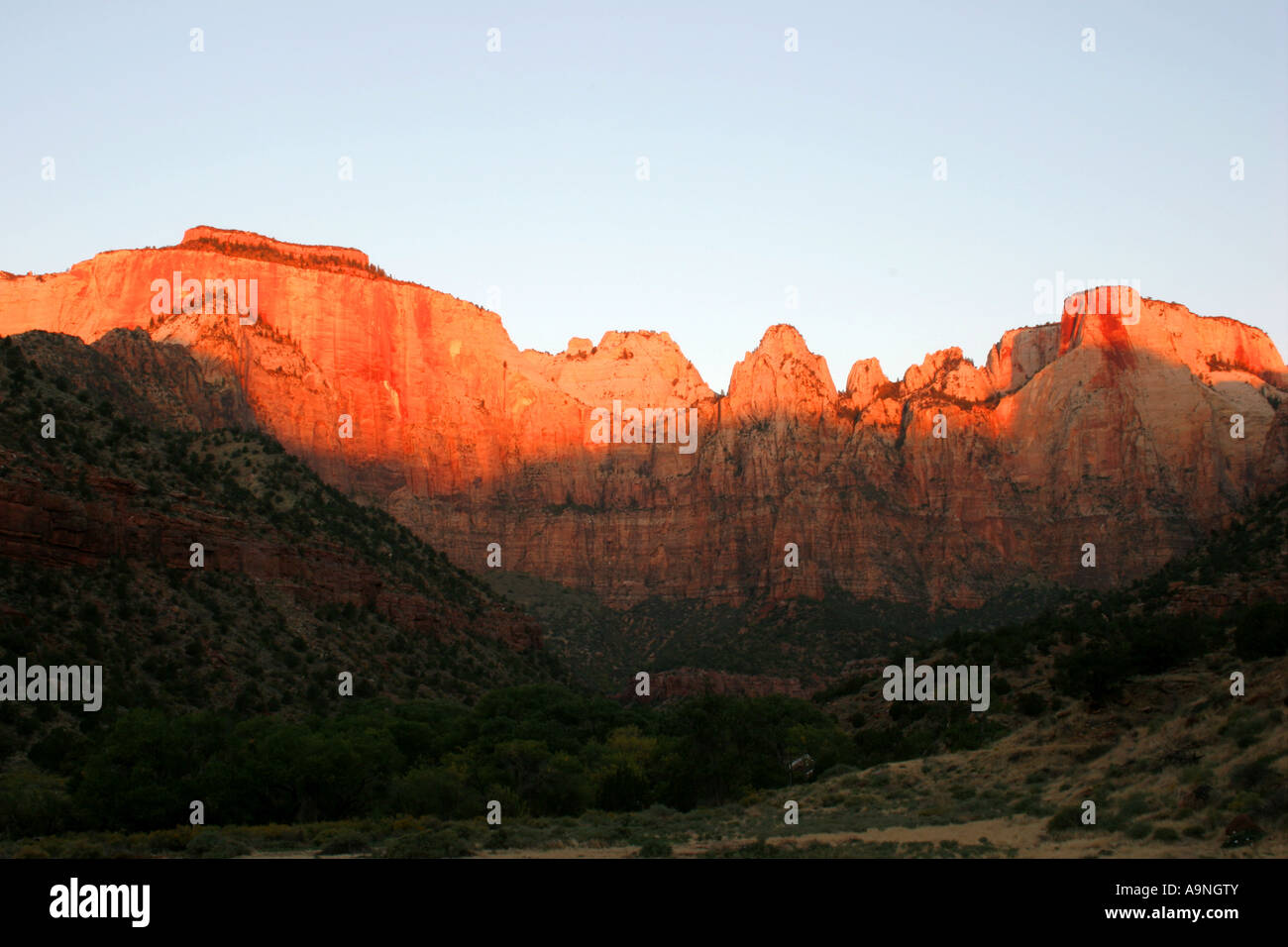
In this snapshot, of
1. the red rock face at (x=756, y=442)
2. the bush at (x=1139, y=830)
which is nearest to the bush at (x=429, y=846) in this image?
the bush at (x=1139, y=830)

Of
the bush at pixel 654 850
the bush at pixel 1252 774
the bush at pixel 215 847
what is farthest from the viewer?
the bush at pixel 215 847

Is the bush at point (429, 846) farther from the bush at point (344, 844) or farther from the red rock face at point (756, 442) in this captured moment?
the red rock face at point (756, 442)

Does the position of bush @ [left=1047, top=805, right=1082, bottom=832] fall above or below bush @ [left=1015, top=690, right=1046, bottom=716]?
below

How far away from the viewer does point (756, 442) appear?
17950 cm

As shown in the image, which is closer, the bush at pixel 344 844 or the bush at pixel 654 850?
the bush at pixel 654 850

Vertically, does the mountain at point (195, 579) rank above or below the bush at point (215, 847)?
above

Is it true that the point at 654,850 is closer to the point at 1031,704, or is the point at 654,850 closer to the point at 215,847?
the point at 215,847

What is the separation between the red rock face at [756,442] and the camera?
6240 inches

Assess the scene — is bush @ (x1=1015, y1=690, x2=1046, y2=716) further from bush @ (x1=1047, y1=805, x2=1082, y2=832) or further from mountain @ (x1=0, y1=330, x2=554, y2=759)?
mountain @ (x1=0, y1=330, x2=554, y2=759)

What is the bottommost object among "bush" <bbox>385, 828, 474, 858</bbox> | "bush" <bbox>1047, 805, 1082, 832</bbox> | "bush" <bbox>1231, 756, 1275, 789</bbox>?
"bush" <bbox>385, 828, 474, 858</bbox>

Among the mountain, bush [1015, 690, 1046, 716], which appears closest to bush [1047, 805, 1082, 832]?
bush [1015, 690, 1046, 716]

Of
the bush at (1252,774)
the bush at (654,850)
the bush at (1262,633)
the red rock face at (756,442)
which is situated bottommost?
the bush at (654,850)

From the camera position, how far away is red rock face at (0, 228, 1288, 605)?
158500mm
